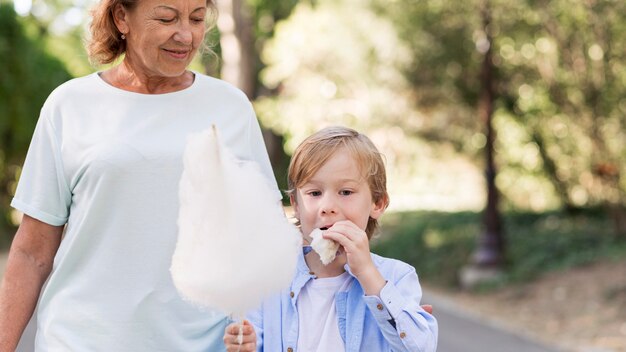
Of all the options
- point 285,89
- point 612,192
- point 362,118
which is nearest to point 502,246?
point 612,192

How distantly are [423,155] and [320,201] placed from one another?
18937 millimetres

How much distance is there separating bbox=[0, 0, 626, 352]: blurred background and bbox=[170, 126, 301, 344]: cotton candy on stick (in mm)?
8536

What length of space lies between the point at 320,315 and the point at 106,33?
3.44 feet

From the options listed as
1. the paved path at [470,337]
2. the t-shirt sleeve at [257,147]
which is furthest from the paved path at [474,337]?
the t-shirt sleeve at [257,147]

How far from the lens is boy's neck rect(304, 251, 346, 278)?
3.19 metres

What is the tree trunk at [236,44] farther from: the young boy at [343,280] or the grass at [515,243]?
the young boy at [343,280]

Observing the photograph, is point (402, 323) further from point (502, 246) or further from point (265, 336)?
point (502, 246)

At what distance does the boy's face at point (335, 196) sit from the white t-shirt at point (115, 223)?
272 mm

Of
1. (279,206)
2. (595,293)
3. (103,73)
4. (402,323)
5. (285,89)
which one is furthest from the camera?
(285,89)

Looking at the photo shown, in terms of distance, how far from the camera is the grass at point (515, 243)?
15.3 meters

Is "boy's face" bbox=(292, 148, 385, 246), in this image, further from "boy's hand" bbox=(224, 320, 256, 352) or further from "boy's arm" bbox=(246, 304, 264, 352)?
"boy's hand" bbox=(224, 320, 256, 352)

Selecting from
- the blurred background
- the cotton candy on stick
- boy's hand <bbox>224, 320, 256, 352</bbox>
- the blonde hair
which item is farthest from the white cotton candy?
the blurred background

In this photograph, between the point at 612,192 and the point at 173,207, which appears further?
the point at 612,192

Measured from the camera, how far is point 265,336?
3.13 m
